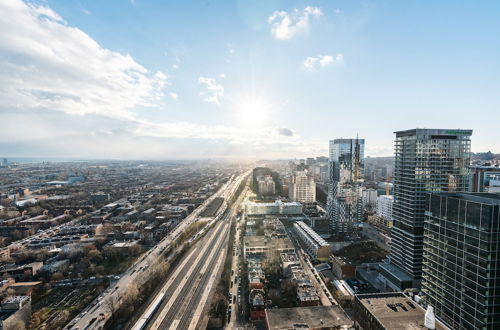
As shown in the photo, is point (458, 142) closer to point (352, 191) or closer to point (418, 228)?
point (418, 228)

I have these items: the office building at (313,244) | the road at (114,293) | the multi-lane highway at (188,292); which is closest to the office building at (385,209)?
the office building at (313,244)

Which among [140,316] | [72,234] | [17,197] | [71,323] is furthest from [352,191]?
[17,197]

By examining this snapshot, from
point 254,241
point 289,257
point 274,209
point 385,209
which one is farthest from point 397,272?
point 274,209

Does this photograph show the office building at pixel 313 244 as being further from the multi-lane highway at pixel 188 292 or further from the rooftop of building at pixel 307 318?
the rooftop of building at pixel 307 318

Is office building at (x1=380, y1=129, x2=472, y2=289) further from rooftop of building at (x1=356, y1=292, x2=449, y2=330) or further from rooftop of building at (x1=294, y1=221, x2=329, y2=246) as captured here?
rooftop of building at (x1=294, y1=221, x2=329, y2=246)

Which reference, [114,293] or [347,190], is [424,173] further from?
[114,293]
